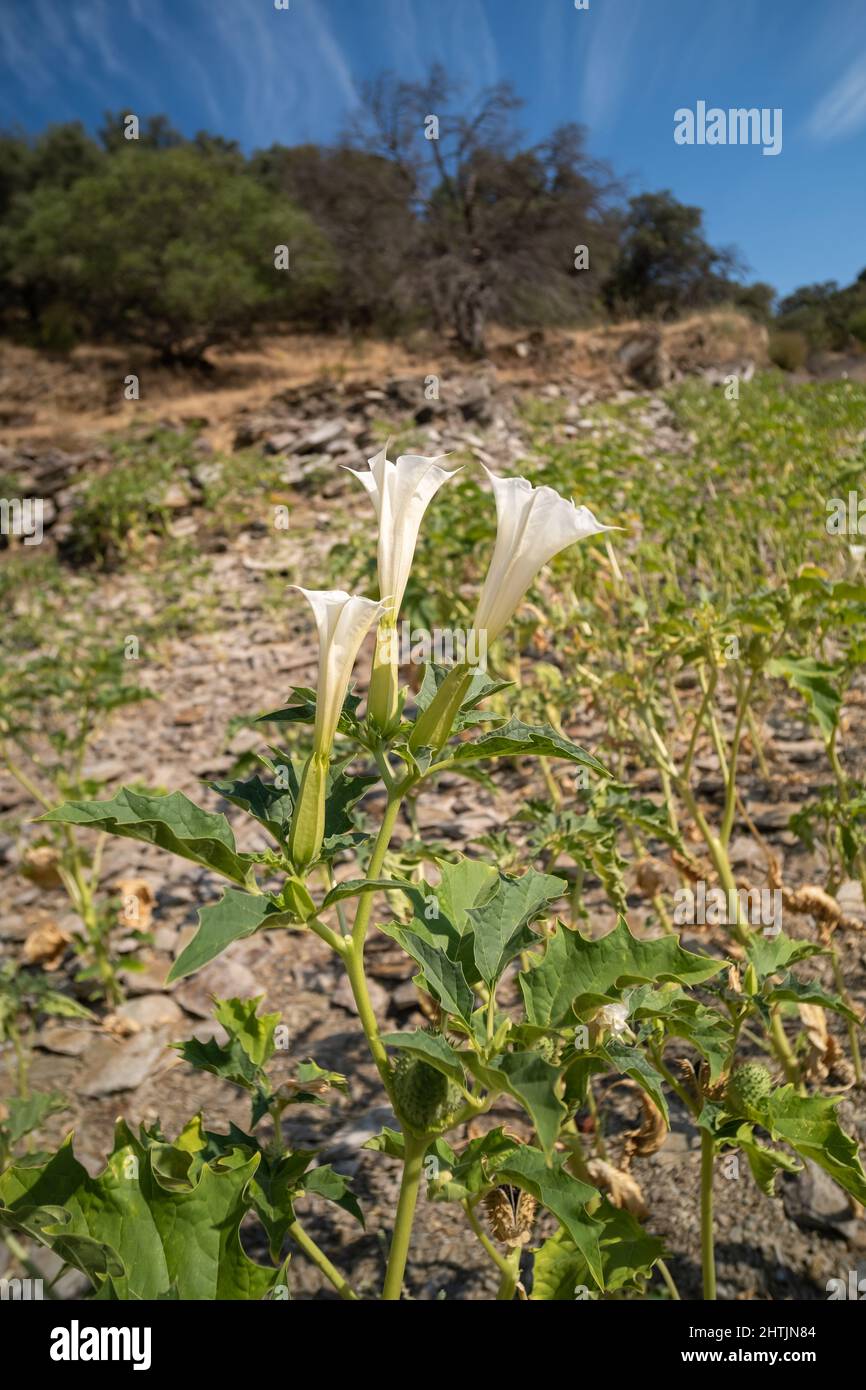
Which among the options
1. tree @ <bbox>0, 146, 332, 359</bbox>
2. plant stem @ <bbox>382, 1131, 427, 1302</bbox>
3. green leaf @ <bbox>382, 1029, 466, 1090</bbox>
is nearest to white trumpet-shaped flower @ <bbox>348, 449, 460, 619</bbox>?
green leaf @ <bbox>382, 1029, 466, 1090</bbox>

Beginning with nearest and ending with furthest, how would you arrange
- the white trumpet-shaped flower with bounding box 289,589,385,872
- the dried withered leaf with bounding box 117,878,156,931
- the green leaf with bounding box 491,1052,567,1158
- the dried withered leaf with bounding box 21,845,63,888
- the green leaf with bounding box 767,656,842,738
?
the green leaf with bounding box 491,1052,567,1158 < the white trumpet-shaped flower with bounding box 289,589,385,872 < the green leaf with bounding box 767,656,842,738 < the dried withered leaf with bounding box 117,878,156,931 < the dried withered leaf with bounding box 21,845,63,888

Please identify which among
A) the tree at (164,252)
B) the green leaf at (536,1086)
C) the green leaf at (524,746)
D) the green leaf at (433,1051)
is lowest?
the green leaf at (536,1086)

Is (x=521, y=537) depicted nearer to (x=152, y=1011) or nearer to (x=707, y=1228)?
(x=707, y=1228)

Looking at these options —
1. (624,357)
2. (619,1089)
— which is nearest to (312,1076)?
(619,1089)

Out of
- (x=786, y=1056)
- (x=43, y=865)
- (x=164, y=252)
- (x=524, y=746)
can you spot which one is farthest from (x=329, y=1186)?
(x=164, y=252)

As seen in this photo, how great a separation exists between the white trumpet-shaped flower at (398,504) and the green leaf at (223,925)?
1.26ft

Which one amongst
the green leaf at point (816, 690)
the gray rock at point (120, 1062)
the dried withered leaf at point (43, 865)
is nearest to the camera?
the green leaf at point (816, 690)

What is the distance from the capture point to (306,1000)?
8.64 feet

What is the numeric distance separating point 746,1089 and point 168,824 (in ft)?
2.70

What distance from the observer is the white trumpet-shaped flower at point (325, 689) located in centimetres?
91

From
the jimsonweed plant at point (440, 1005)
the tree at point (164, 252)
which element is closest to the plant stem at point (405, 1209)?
the jimsonweed plant at point (440, 1005)

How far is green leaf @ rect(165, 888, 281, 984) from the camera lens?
0.73 metres

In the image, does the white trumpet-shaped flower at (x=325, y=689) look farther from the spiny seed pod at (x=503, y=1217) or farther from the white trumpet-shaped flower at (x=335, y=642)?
the spiny seed pod at (x=503, y=1217)

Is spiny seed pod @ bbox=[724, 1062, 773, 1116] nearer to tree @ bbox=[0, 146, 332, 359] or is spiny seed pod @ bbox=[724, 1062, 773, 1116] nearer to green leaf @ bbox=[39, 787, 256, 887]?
green leaf @ bbox=[39, 787, 256, 887]
